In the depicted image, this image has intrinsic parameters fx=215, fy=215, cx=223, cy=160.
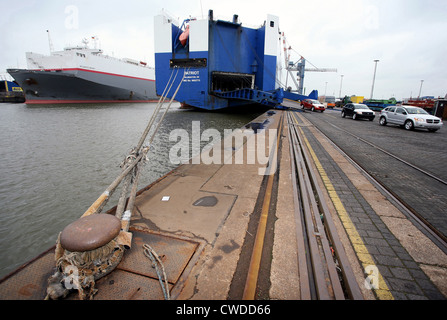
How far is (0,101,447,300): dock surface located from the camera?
2256 millimetres

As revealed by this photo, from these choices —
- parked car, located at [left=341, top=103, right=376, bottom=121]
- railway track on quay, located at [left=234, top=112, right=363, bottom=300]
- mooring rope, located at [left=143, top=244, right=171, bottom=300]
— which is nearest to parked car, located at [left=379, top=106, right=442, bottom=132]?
parked car, located at [left=341, top=103, right=376, bottom=121]

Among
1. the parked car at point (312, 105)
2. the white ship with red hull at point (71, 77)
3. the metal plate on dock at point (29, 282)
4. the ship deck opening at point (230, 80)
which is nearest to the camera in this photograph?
the metal plate on dock at point (29, 282)

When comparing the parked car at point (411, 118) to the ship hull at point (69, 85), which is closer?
the parked car at point (411, 118)

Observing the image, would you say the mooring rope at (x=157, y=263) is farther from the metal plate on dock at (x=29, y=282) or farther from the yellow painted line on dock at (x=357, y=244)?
the yellow painted line on dock at (x=357, y=244)

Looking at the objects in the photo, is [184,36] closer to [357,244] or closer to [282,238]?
[282,238]

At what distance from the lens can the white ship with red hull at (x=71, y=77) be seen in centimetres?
3173

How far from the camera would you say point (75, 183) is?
5.92 metres

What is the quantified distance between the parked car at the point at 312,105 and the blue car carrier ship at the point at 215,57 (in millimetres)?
8441

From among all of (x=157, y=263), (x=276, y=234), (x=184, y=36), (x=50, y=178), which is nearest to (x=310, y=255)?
(x=276, y=234)

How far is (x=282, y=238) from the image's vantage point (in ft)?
10.1

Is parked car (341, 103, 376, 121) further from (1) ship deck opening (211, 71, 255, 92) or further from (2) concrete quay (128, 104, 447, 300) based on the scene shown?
(2) concrete quay (128, 104, 447, 300)

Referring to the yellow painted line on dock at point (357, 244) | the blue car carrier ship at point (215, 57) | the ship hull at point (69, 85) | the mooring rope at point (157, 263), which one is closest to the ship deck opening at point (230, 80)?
the blue car carrier ship at point (215, 57)

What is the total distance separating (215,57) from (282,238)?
69.7 feet
